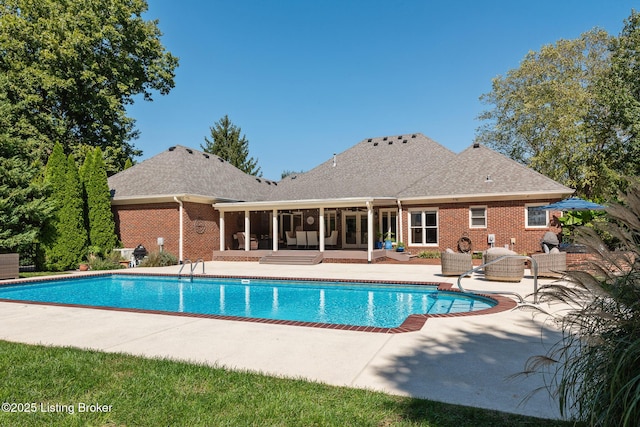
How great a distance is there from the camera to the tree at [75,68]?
24.0 m

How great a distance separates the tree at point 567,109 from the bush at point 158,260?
Answer: 2461cm

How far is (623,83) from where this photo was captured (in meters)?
23.2

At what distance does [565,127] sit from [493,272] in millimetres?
19826

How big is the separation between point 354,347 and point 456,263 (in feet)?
26.4

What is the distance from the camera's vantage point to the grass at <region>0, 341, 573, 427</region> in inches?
121

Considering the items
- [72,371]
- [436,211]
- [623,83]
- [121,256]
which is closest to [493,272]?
[436,211]

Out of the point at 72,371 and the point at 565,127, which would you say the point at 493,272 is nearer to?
the point at 72,371

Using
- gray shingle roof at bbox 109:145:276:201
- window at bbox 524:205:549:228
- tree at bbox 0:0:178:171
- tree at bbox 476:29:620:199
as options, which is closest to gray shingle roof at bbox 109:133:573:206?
gray shingle roof at bbox 109:145:276:201

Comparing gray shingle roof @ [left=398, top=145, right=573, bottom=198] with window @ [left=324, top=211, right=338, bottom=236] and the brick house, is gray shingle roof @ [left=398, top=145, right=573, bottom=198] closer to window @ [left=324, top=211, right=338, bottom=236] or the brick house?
the brick house

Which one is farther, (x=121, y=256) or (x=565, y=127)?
(x=565, y=127)

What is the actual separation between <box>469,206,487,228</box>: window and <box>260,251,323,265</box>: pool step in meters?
7.38

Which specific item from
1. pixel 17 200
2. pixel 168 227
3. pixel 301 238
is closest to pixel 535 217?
pixel 301 238

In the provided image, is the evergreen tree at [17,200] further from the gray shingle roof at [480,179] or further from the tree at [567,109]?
the tree at [567,109]

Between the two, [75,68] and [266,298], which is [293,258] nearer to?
[266,298]
